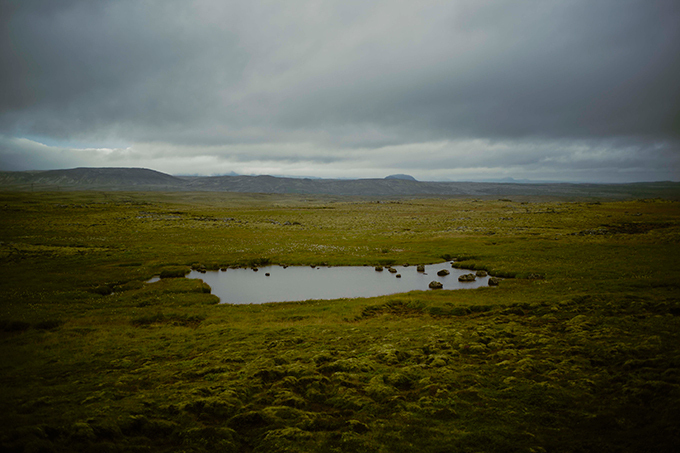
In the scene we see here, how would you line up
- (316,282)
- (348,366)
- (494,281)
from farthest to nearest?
(316,282) → (494,281) → (348,366)

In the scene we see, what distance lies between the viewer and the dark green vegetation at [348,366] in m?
10.7

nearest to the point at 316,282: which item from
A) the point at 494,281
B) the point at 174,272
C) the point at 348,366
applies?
the point at 174,272

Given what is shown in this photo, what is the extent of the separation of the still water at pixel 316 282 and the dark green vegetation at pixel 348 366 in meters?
3.05

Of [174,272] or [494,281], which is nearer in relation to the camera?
[494,281]

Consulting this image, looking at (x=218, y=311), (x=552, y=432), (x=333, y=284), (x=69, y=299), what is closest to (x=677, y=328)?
(x=552, y=432)

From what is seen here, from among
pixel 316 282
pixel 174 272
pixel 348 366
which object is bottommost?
pixel 316 282

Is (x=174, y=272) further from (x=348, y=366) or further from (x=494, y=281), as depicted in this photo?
(x=494, y=281)

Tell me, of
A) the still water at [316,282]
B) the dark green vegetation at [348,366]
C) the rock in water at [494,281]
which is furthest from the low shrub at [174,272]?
the rock in water at [494,281]

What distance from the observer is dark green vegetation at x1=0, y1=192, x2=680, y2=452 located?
10.7m

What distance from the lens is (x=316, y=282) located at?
37781 millimetres

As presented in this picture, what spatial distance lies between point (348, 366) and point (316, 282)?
21.8 m

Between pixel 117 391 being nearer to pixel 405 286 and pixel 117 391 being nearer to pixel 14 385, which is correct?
pixel 14 385

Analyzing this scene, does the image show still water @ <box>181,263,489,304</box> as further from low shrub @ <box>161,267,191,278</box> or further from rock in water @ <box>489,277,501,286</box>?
low shrub @ <box>161,267,191,278</box>

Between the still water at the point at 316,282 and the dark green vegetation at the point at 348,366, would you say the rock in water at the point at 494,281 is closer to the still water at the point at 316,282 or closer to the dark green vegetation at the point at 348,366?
the still water at the point at 316,282
